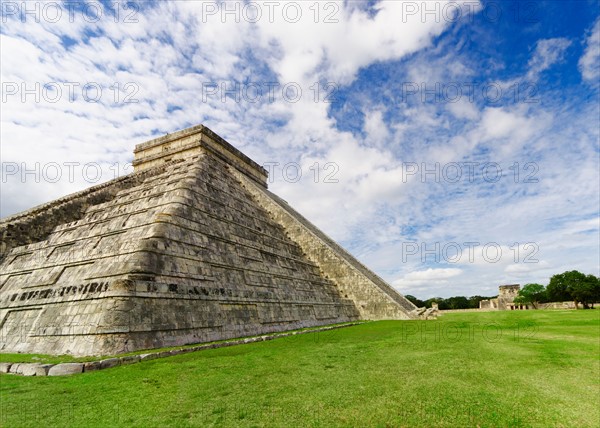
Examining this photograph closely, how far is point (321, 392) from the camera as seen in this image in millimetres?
4562

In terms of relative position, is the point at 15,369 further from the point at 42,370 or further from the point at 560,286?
the point at 560,286

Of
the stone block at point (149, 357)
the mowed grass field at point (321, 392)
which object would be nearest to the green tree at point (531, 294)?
the mowed grass field at point (321, 392)

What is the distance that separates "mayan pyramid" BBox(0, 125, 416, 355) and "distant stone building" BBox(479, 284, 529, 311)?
37485 mm

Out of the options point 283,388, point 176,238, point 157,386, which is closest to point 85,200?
point 176,238

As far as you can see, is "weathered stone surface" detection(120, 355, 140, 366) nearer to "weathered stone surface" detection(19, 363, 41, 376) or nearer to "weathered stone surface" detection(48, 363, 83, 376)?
"weathered stone surface" detection(48, 363, 83, 376)

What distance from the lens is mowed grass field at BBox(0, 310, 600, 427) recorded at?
12.1 feet

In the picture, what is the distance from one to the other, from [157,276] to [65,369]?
3.13 metres

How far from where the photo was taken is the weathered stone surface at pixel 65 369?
18.7 ft

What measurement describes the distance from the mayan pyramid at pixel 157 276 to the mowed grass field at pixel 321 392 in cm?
A: 163

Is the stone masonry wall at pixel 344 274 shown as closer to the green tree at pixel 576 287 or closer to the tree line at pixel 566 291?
the tree line at pixel 566 291

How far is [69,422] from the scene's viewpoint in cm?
362

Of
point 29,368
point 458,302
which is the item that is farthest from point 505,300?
point 29,368

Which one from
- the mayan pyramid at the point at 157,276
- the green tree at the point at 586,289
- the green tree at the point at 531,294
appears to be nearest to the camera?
the mayan pyramid at the point at 157,276

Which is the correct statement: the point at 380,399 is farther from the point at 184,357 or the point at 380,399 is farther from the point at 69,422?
the point at 184,357
